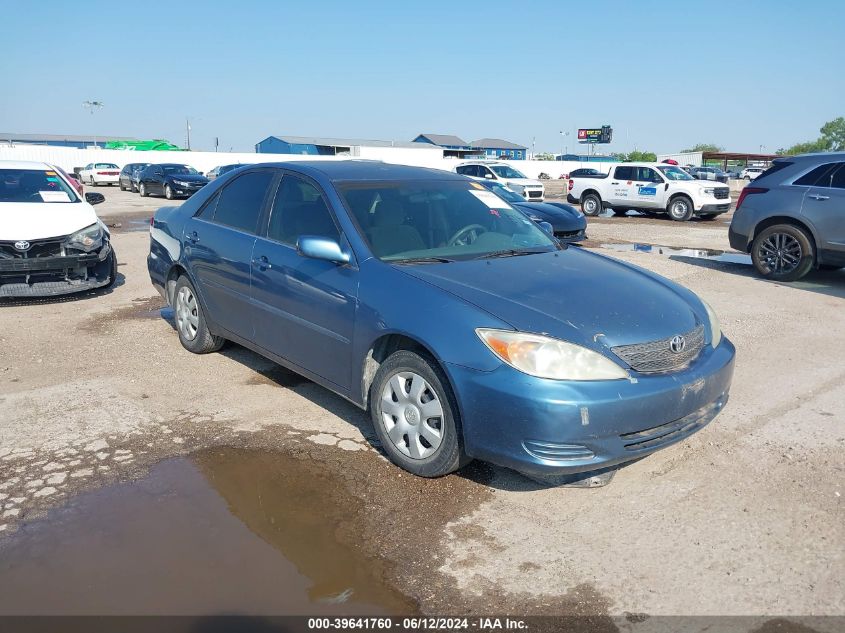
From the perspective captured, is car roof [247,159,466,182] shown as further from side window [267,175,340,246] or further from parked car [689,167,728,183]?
parked car [689,167,728,183]

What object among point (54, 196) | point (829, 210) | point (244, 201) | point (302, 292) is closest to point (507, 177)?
point (829, 210)

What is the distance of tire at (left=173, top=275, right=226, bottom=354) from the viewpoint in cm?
581

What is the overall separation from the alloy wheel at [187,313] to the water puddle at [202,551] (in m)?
2.16

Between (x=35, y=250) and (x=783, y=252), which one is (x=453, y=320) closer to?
A: (x=35, y=250)

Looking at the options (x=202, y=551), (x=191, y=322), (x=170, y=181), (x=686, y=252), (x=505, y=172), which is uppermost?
(x=505, y=172)

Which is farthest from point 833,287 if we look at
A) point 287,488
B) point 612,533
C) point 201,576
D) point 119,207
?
point 119,207

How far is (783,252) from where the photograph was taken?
31.9 feet

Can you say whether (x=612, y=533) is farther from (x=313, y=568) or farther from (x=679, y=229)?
(x=679, y=229)

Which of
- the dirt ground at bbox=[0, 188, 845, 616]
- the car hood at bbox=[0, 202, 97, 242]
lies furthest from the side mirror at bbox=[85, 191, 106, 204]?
the dirt ground at bbox=[0, 188, 845, 616]

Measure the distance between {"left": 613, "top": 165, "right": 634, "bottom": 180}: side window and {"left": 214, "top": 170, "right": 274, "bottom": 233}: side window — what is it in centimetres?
1782

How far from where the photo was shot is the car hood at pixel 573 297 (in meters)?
3.49

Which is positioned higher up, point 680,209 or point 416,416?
point 680,209

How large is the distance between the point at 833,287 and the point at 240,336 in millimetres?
8051

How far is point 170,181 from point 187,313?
2248 cm
